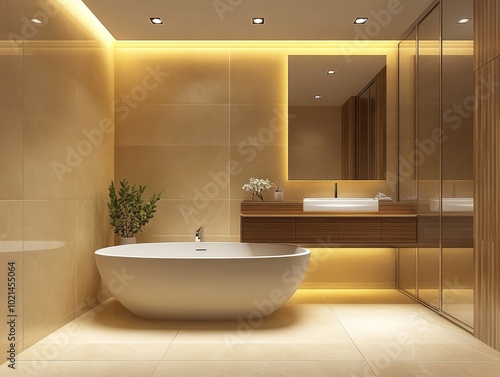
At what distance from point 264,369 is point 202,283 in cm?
92

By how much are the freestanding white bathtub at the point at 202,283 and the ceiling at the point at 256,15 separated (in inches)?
78.3

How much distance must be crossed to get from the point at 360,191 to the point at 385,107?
2.87ft

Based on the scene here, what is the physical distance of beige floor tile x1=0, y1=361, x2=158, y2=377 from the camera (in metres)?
2.65

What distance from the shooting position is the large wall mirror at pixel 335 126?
4.95m

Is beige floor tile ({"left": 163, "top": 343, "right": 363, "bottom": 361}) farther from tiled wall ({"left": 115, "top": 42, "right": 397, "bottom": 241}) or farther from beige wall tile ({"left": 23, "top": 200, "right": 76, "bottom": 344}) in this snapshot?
tiled wall ({"left": 115, "top": 42, "right": 397, "bottom": 241})

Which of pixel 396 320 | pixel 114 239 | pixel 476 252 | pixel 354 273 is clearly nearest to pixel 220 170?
pixel 114 239

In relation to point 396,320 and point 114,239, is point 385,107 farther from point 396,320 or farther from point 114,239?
point 114,239

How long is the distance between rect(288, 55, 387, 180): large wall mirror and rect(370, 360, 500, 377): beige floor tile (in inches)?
94.8

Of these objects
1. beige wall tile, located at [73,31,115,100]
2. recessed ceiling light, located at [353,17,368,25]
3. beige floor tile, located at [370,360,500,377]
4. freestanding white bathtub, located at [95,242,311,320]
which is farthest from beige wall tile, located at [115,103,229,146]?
beige floor tile, located at [370,360,500,377]

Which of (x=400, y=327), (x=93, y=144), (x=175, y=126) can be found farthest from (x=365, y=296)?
(x=93, y=144)

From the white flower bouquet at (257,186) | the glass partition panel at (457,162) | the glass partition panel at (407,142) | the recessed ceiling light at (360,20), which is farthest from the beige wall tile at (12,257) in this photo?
the glass partition panel at (407,142)

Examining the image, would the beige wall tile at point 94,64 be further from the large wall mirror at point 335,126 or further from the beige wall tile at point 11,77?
the large wall mirror at point 335,126

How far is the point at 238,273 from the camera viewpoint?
11.3ft

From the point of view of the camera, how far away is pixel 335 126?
496cm
